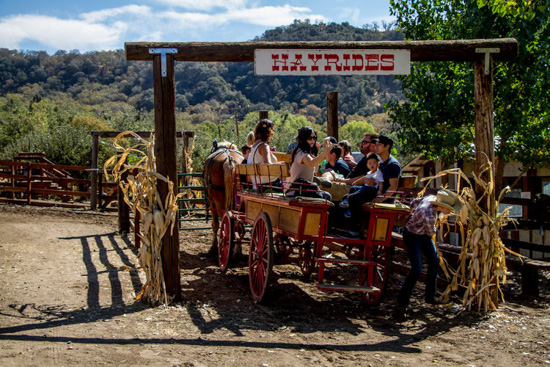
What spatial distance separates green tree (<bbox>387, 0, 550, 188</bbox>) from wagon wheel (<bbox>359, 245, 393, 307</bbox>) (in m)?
3.38

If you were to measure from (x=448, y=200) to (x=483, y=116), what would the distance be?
126 centimetres

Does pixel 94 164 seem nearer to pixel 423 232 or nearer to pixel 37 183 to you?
pixel 37 183

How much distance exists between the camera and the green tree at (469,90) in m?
8.59

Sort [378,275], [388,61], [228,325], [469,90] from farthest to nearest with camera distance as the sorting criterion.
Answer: [469,90]
[378,275]
[388,61]
[228,325]

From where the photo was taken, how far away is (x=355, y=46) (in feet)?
21.2

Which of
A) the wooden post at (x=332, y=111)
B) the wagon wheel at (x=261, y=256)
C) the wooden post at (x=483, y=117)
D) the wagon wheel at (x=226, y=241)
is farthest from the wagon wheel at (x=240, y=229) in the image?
the wooden post at (x=332, y=111)

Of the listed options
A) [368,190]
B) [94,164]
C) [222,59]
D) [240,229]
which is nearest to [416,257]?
[368,190]

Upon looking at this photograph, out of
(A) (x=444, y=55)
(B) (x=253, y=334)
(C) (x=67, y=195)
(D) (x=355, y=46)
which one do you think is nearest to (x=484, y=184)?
(A) (x=444, y=55)

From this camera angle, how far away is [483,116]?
6570mm

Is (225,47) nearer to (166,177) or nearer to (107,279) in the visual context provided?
(166,177)

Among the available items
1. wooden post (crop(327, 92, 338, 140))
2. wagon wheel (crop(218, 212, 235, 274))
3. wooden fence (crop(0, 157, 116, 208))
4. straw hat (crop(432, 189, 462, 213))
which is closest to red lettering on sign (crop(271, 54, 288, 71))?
straw hat (crop(432, 189, 462, 213))

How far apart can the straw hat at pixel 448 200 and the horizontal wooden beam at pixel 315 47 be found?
174 cm

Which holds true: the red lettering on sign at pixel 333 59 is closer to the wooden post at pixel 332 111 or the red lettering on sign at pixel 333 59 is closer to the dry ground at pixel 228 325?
the dry ground at pixel 228 325

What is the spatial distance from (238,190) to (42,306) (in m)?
3.29
